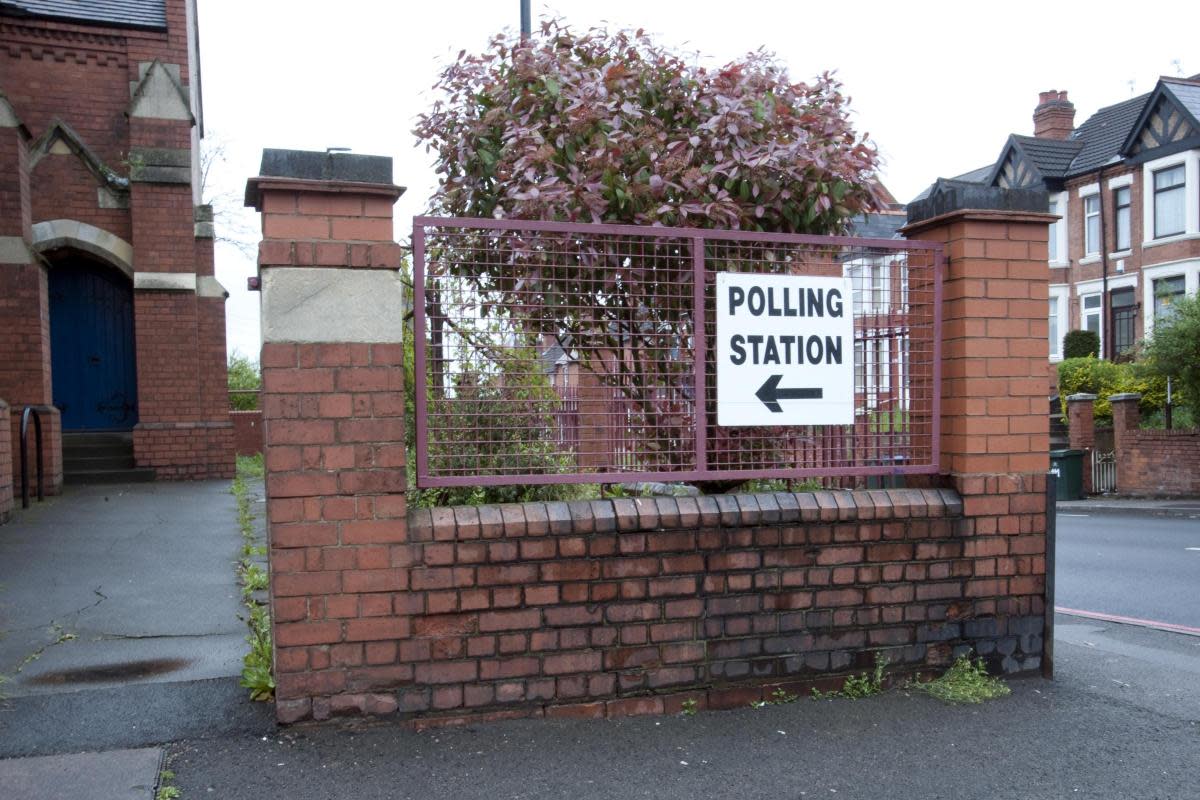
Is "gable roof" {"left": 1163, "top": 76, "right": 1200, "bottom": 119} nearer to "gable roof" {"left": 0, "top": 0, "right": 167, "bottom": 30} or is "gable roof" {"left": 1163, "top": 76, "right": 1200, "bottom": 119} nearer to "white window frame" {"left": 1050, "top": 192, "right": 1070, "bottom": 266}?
"white window frame" {"left": 1050, "top": 192, "right": 1070, "bottom": 266}

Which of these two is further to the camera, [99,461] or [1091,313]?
[1091,313]

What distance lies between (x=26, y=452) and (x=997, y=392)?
9502 millimetres

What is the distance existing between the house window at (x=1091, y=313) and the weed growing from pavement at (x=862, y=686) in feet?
90.1

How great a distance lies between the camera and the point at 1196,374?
17594mm

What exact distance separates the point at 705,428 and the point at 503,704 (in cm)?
157

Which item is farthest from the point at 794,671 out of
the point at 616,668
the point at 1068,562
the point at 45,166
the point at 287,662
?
the point at 45,166

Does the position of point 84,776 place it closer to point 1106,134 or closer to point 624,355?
point 624,355

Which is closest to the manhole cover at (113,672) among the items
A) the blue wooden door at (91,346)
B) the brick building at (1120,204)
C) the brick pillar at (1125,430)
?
the blue wooden door at (91,346)

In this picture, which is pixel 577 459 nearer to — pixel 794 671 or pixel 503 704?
pixel 503 704

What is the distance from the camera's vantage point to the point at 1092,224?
95.4 ft

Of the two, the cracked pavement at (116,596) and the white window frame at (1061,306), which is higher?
the white window frame at (1061,306)

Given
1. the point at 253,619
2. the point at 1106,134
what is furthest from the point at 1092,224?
the point at 253,619

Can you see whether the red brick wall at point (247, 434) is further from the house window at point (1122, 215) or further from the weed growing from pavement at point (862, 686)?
the house window at point (1122, 215)

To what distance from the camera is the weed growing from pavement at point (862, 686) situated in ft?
15.2
